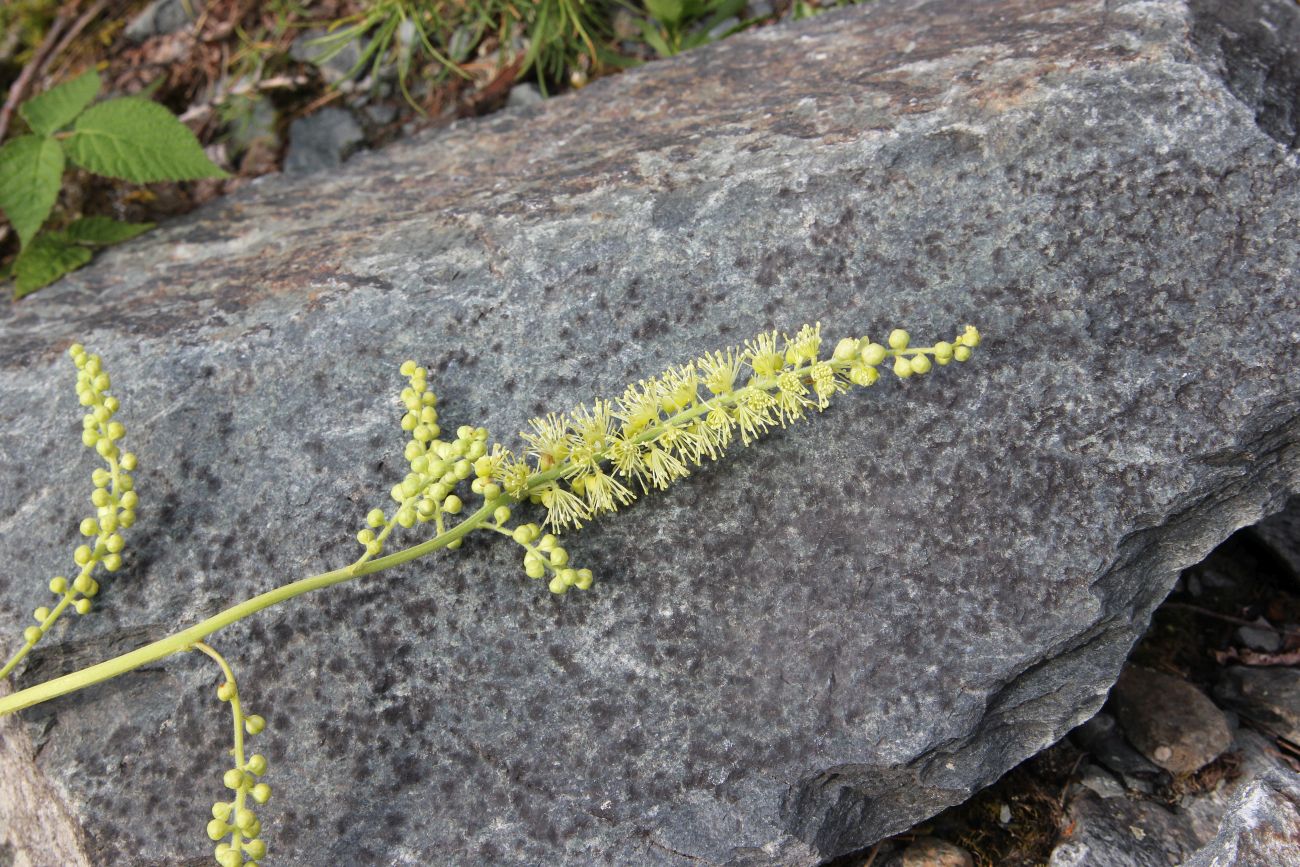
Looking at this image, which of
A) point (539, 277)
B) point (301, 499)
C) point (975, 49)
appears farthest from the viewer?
point (975, 49)

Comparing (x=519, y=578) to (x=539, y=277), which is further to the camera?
(x=539, y=277)

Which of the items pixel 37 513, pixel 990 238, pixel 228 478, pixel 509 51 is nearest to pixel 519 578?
pixel 228 478

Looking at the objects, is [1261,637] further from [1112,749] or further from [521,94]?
[521,94]

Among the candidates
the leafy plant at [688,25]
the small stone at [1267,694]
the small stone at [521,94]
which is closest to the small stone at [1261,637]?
the small stone at [1267,694]

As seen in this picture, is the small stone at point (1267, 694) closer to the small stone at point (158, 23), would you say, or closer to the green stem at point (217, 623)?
the green stem at point (217, 623)

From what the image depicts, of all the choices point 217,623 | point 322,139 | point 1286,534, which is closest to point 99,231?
point 322,139

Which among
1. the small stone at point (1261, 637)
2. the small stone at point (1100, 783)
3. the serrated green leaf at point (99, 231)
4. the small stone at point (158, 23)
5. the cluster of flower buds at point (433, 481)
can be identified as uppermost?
the small stone at point (158, 23)

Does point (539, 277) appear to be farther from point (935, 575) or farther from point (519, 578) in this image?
point (935, 575)

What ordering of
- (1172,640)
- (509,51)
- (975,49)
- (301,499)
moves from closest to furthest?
(301,499)
(975,49)
(1172,640)
(509,51)
